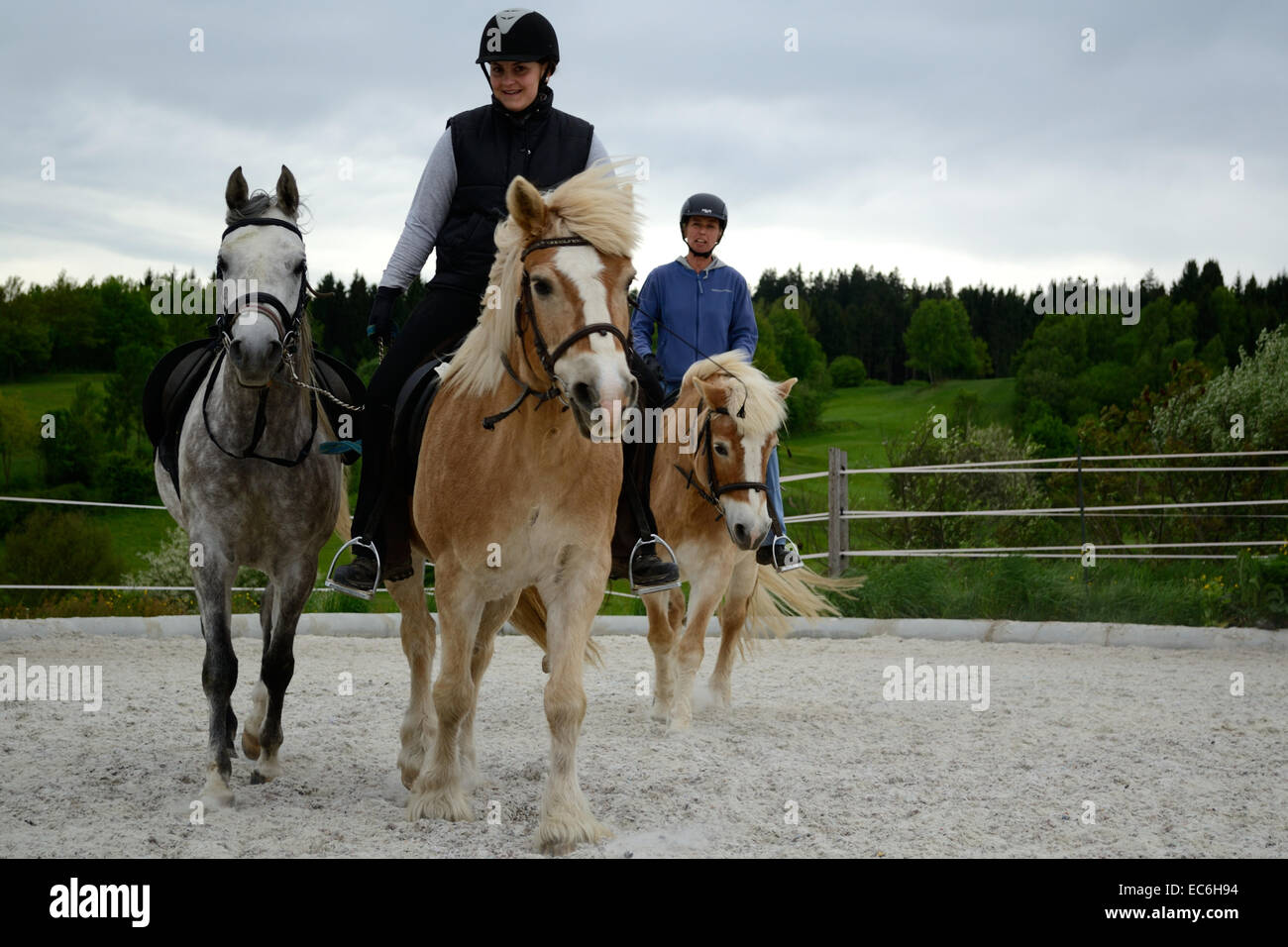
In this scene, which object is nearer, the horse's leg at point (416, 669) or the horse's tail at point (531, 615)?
the horse's leg at point (416, 669)

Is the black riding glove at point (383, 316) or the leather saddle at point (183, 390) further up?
the black riding glove at point (383, 316)

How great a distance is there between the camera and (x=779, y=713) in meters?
7.48

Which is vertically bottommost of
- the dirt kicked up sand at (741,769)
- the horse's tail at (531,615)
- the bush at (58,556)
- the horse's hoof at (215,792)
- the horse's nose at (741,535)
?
the bush at (58,556)

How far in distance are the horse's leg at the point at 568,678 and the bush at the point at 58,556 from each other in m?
22.7

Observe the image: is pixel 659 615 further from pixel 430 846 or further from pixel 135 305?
pixel 135 305

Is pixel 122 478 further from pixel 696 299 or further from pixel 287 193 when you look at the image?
pixel 287 193

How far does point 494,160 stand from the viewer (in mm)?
5105

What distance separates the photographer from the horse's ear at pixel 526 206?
398 centimetres

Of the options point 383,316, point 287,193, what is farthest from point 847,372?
point 287,193

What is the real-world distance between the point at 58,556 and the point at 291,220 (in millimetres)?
23275

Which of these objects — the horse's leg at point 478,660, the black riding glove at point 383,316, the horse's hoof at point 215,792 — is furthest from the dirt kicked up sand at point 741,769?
the black riding glove at point 383,316

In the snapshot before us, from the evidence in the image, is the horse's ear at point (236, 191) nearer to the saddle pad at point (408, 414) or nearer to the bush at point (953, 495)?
the saddle pad at point (408, 414)

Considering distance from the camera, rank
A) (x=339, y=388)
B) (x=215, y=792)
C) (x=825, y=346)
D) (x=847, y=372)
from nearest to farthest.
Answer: (x=215, y=792) < (x=339, y=388) < (x=847, y=372) < (x=825, y=346)

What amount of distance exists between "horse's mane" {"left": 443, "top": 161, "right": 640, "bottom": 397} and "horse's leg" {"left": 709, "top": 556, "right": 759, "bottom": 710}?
3.50m
